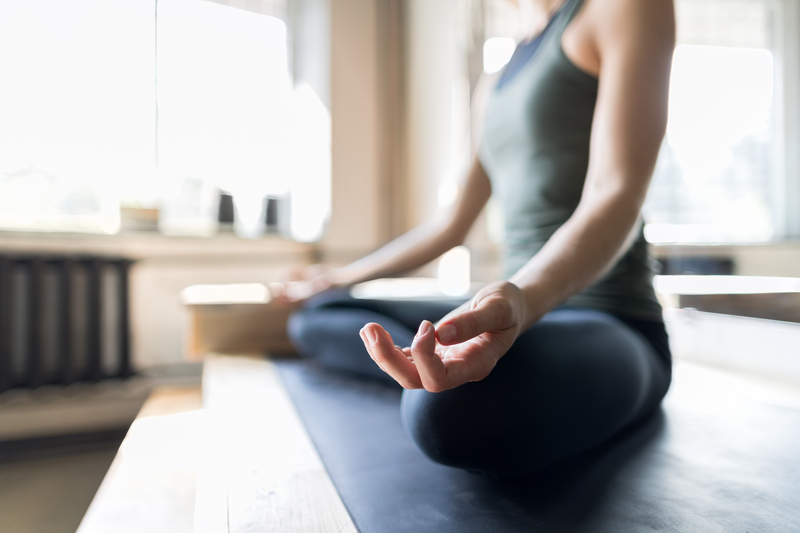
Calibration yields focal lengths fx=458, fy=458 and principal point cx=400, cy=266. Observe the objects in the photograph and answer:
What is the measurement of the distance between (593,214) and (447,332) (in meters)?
0.28

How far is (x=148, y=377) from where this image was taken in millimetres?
2006

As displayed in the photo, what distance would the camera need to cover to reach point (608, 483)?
0.51 metres

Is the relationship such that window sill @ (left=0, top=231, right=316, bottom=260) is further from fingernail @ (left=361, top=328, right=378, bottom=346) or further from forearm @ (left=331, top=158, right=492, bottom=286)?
fingernail @ (left=361, top=328, right=378, bottom=346)

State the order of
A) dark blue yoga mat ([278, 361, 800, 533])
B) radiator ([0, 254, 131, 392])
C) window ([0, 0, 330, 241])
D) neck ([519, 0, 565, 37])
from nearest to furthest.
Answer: dark blue yoga mat ([278, 361, 800, 533]), neck ([519, 0, 565, 37]), radiator ([0, 254, 131, 392]), window ([0, 0, 330, 241])

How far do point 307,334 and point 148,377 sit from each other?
51.4 inches

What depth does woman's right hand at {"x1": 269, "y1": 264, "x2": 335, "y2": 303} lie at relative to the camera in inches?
47.9

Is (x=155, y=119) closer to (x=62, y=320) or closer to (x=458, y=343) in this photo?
(x=62, y=320)

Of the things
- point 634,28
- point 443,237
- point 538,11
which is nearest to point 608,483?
point 634,28

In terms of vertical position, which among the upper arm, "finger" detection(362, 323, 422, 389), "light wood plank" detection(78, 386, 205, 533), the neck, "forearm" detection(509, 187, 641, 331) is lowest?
"light wood plank" detection(78, 386, 205, 533)

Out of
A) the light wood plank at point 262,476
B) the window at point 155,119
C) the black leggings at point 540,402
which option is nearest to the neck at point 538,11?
the black leggings at point 540,402

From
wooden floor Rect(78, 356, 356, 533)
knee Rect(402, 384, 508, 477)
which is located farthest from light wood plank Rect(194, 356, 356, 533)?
knee Rect(402, 384, 508, 477)

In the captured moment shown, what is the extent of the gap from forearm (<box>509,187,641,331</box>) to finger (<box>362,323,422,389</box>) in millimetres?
125

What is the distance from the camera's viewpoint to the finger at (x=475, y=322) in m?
0.34

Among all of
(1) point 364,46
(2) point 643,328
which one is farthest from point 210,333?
(1) point 364,46
